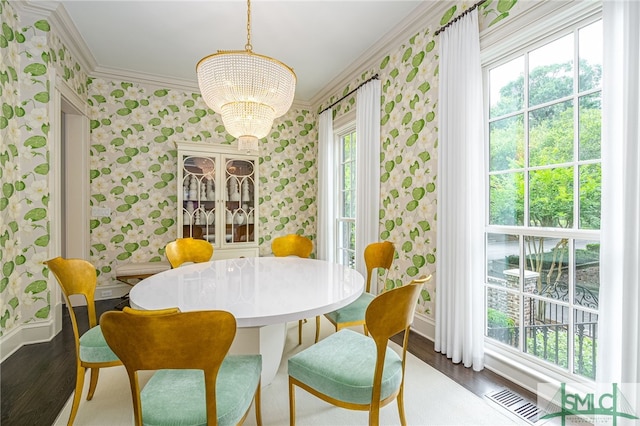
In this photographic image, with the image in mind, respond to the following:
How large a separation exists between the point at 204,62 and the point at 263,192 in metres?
2.68

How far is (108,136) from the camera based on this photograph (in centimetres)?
359

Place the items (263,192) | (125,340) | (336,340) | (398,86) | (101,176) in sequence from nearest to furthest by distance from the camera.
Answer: (125,340) → (336,340) → (398,86) → (101,176) → (263,192)

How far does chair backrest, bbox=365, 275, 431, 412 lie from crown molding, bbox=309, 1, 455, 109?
93.0 inches

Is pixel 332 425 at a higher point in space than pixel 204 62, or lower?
lower

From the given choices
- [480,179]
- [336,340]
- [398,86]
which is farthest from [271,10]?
[336,340]

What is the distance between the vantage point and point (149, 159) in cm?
377

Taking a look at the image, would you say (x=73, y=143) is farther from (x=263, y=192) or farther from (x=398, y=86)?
(x=398, y=86)

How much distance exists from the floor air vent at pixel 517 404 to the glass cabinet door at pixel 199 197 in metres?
3.26

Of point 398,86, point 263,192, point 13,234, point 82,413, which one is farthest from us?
point 263,192

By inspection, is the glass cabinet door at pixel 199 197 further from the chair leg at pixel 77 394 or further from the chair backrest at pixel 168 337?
the chair backrest at pixel 168 337

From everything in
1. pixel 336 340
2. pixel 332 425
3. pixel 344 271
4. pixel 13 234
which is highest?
pixel 13 234

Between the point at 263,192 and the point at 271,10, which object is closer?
the point at 271,10

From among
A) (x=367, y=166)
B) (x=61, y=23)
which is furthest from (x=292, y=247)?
(x=61, y=23)

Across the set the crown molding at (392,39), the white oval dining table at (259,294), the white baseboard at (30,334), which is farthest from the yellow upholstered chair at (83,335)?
the crown molding at (392,39)
